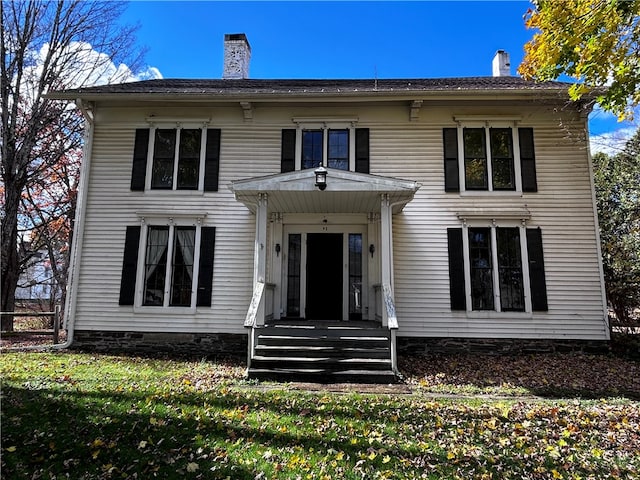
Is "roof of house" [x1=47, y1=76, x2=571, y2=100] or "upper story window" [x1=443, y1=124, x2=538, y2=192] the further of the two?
"upper story window" [x1=443, y1=124, x2=538, y2=192]

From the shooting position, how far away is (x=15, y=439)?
12.0 feet

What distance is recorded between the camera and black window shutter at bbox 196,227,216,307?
27.8 feet

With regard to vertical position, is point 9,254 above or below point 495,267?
above

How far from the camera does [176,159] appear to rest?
9.02m

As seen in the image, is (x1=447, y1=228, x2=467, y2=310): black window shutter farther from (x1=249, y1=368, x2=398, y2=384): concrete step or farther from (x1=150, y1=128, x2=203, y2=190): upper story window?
(x1=150, y1=128, x2=203, y2=190): upper story window

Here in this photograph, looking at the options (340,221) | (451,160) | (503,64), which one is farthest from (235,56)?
(503,64)

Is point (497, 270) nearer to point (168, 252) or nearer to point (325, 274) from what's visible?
point (325, 274)

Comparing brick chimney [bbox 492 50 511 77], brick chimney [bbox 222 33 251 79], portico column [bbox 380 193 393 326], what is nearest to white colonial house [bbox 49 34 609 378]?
portico column [bbox 380 193 393 326]

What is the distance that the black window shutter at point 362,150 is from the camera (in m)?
8.79

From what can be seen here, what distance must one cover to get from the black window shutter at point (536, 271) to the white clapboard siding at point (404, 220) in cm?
14

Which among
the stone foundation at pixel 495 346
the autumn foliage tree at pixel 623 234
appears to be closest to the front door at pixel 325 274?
the stone foundation at pixel 495 346

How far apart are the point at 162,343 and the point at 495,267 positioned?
737 cm

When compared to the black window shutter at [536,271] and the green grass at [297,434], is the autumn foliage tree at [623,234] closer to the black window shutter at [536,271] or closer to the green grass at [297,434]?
the black window shutter at [536,271]

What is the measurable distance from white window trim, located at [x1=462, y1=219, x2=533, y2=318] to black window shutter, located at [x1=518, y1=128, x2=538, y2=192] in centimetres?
83
